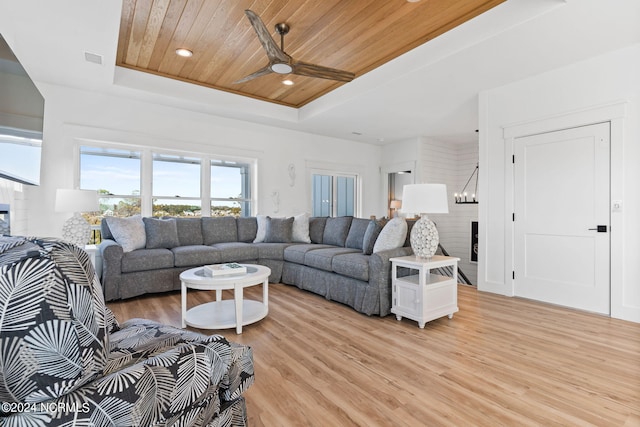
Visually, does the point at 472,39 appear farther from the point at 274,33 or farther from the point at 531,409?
the point at 531,409

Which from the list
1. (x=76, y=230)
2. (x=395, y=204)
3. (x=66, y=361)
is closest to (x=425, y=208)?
(x=66, y=361)

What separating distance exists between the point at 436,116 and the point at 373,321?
12.6 feet

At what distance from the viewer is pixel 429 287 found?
2883 mm

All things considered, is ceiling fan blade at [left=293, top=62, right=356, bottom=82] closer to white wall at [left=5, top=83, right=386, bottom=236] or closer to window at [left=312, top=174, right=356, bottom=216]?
white wall at [left=5, top=83, right=386, bottom=236]

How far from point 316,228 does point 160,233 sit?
7.46 ft

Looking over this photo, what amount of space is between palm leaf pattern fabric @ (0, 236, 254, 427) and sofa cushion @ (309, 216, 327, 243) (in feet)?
13.2

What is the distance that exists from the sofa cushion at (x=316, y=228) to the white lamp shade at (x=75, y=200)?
2915 millimetres

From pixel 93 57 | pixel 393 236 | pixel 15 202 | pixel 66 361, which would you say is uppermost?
pixel 93 57

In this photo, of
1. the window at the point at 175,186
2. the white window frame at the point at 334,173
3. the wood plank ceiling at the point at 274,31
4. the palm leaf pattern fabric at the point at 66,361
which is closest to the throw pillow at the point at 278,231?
the window at the point at 175,186

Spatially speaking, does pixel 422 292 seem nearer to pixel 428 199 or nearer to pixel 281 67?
pixel 428 199

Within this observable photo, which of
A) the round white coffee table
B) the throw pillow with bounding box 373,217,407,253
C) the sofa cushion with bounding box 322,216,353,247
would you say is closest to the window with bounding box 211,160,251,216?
the sofa cushion with bounding box 322,216,353,247

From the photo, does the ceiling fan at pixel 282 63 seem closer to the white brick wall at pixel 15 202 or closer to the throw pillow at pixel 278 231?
the white brick wall at pixel 15 202

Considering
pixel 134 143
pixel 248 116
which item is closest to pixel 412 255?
pixel 248 116

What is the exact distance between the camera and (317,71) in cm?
318
